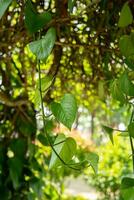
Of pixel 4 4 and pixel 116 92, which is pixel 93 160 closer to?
pixel 116 92

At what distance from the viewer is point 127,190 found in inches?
17.8

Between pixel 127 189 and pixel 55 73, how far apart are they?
22 centimetres

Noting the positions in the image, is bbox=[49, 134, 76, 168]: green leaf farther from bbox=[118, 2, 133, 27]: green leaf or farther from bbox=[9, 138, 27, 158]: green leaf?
bbox=[9, 138, 27, 158]: green leaf

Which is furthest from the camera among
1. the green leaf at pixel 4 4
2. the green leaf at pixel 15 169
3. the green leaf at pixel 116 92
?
the green leaf at pixel 15 169

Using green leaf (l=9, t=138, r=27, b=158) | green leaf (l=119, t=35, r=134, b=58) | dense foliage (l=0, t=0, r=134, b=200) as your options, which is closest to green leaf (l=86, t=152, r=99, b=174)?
dense foliage (l=0, t=0, r=134, b=200)

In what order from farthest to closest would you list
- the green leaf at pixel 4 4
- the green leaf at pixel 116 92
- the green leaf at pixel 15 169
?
the green leaf at pixel 15 169 < the green leaf at pixel 116 92 < the green leaf at pixel 4 4

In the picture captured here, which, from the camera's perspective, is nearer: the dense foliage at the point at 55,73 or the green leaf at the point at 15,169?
the dense foliage at the point at 55,73

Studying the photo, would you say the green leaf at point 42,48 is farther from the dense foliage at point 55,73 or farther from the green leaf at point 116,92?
the green leaf at point 116,92

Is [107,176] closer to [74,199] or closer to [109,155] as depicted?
[109,155]

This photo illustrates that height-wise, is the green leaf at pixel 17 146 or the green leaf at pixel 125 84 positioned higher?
the green leaf at pixel 125 84

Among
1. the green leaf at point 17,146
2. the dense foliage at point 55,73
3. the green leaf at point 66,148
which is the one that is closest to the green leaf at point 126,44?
the dense foliage at point 55,73

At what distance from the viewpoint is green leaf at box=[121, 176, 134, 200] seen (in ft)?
1.47

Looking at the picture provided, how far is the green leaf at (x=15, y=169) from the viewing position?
99 centimetres

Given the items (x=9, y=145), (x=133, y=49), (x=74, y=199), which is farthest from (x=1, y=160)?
(x=74, y=199)
